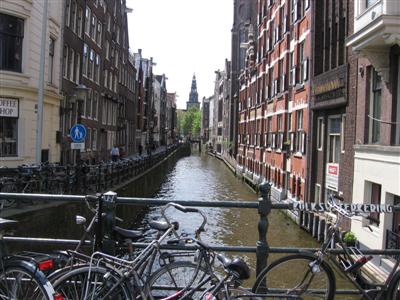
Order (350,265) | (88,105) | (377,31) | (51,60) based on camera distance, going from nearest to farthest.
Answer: (350,265), (377,31), (51,60), (88,105)

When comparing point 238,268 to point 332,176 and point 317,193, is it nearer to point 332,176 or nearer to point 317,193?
point 332,176

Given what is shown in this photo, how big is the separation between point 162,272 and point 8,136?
19.3 meters

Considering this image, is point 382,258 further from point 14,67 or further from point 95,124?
point 95,124

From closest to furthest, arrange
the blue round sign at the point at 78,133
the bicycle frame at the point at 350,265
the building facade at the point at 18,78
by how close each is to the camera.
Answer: the bicycle frame at the point at 350,265 → the blue round sign at the point at 78,133 → the building facade at the point at 18,78

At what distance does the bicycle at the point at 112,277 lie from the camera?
13.6 feet

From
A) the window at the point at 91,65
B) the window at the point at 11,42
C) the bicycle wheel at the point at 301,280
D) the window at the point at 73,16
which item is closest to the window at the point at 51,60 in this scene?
the window at the point at 73,16

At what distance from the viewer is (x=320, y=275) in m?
4.76

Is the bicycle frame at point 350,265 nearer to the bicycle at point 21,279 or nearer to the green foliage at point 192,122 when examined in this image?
the bicycle at point 21,279

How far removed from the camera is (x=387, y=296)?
4773mm

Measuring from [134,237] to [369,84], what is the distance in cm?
1092

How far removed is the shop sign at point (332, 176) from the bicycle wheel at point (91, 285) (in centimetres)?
1385

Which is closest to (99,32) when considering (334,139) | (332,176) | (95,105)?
(95,105)

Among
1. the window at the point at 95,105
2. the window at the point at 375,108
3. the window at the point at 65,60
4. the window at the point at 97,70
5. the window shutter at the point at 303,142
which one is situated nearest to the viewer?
the window at the point at 375,108

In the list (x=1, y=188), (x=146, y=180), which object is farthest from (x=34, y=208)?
(x=146, y=180)
